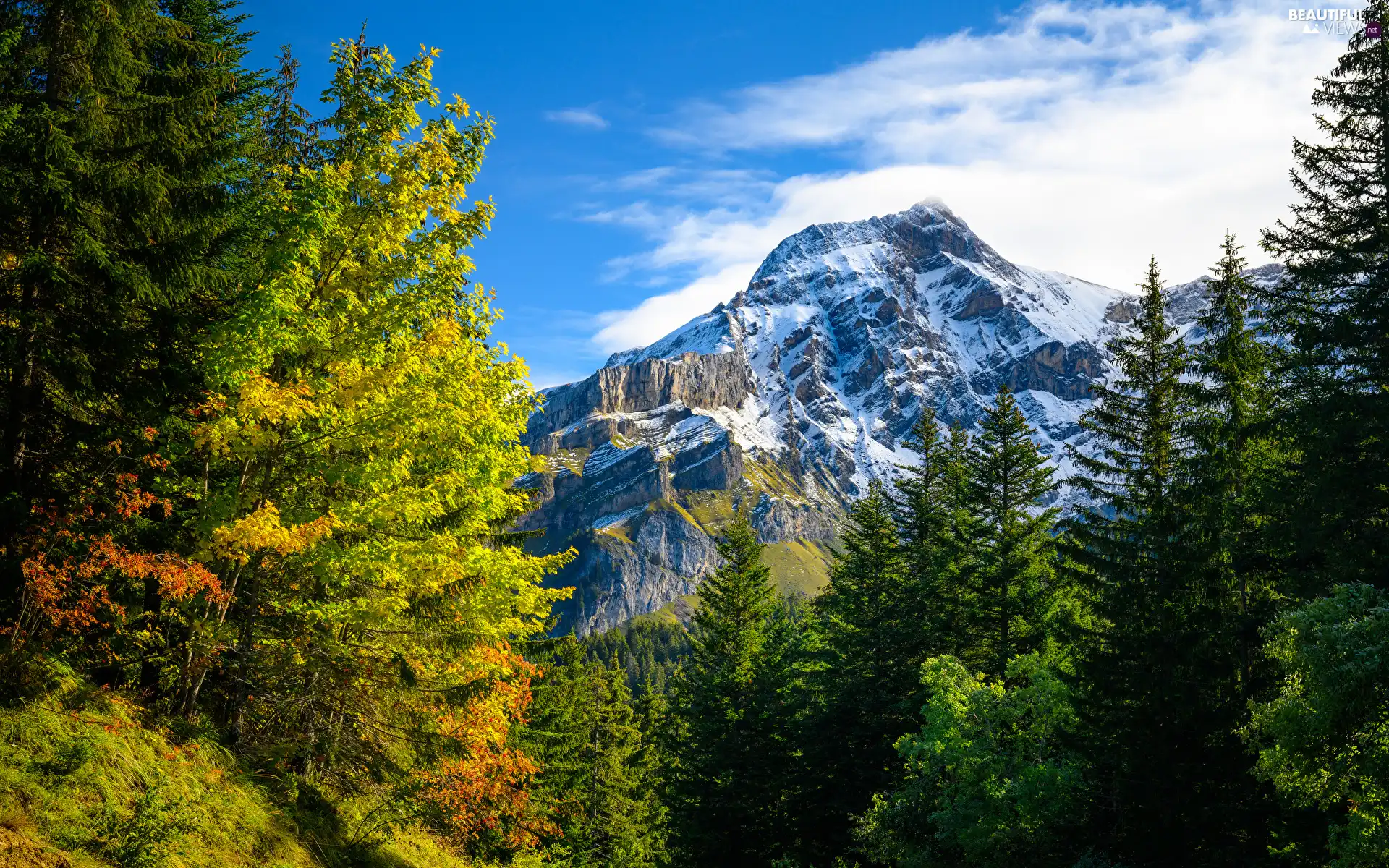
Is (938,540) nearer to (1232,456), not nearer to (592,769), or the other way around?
(1232,456)

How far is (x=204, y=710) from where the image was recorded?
1340 centimetres

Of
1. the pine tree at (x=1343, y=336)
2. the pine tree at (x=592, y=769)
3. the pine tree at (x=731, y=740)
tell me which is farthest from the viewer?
the pine tree at (x=592, y=769)

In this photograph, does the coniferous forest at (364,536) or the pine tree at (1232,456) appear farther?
the pine tree at (1232,456)

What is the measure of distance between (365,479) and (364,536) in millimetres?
1162

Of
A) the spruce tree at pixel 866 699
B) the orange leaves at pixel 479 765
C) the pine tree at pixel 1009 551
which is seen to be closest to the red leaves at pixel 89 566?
the orange leaves at pixel 479 765

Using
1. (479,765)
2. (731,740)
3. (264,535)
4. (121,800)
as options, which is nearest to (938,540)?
(731,740)

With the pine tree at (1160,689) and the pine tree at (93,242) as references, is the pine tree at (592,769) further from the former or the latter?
the pine tree at (93,242)

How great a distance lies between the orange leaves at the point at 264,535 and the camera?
10664 millimetres

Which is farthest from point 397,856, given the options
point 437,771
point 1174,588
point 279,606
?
point 1174,588

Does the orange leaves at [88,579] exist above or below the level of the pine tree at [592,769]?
above

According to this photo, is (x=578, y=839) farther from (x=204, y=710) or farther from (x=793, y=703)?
(x=204, y=710)

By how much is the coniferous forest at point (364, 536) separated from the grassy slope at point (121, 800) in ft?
0.16

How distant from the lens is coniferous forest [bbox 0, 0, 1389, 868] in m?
10.7

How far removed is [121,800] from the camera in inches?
384
